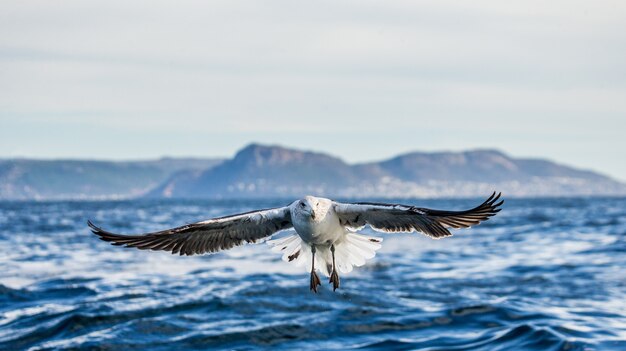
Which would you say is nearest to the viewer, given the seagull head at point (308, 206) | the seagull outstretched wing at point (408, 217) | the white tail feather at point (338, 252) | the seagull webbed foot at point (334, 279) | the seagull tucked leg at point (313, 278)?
the seagull outstretched wing at point (408, 217)

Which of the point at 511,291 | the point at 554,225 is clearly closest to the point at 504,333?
the point at 511,291

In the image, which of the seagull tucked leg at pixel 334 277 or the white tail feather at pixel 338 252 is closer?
Answer: the seagull tucked leg at pixel 334 277

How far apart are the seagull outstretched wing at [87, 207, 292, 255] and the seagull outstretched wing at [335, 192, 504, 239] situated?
914mm

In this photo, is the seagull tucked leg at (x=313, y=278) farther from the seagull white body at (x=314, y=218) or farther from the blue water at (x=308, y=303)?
the blue water at (x=308, y=303)

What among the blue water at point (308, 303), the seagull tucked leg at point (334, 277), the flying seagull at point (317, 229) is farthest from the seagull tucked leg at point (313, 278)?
the blue water at point (308, 303)

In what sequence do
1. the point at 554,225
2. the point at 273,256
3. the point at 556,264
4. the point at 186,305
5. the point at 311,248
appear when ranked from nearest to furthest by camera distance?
the point at 311,248 → the point at 186,305 → the point at 556,264 → the point at 273,256 → the point at 554,225

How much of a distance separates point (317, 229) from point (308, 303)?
9.60 m

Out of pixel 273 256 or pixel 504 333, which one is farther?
pixel 273 256

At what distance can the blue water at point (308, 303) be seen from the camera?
1725 cm

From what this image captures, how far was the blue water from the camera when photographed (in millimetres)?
17250

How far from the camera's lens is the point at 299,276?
25047 mm

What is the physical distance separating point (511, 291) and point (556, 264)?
6194 mm

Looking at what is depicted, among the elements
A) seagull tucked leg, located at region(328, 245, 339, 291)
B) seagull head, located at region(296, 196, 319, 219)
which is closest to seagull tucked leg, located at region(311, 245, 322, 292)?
seagull tucked leg, located at region(328, 245, 339, 291)

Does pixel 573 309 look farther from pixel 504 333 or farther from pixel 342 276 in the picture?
pixel 342 276
